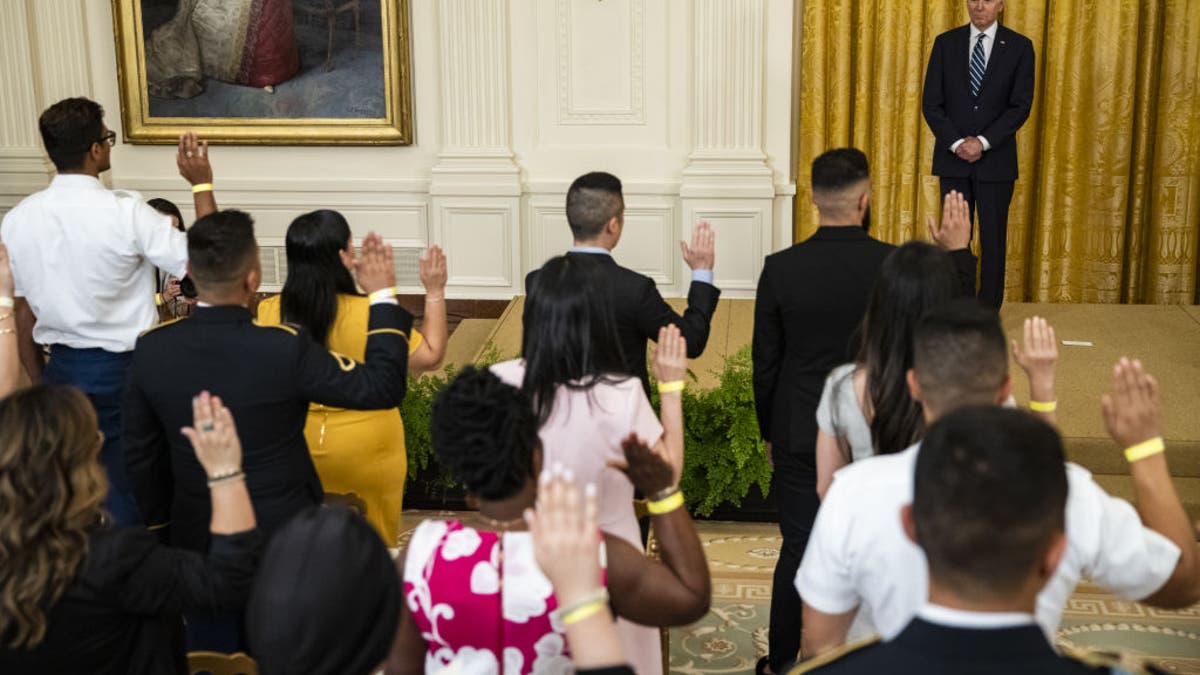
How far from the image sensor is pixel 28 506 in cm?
208

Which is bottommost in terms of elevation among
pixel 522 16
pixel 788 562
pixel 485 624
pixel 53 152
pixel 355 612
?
pixel 788 562

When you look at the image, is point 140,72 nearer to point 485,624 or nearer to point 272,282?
point 272,282

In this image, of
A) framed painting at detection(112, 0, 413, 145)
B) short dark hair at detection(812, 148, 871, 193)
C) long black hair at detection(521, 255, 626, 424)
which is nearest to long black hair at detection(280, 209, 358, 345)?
long black hair at detection(521, 255, 626, 424)

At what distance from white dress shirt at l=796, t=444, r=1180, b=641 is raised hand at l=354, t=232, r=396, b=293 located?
4.83ft

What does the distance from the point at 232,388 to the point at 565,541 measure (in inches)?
56.7

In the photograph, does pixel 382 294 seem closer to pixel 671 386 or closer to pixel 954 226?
pixel 671 386

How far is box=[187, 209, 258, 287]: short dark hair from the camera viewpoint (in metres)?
2.88

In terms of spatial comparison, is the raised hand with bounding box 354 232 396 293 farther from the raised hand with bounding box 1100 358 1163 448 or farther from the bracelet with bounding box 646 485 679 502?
the raised hand with bounding box 1100 358 1163 448

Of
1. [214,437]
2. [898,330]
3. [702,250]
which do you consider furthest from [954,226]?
[214,437]

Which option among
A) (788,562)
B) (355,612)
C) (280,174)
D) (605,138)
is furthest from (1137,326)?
(355,612)

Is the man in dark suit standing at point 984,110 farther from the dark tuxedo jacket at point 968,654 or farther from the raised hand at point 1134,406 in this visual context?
the dark tuxedo jacket at point 968,654

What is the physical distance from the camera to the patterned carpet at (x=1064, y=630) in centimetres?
399

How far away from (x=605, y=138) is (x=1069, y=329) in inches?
116

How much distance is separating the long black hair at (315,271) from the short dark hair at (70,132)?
0.87m
